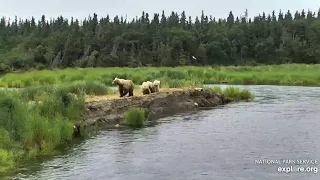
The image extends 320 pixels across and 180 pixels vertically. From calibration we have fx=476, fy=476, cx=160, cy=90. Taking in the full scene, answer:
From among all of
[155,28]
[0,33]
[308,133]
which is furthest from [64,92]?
[0,33]

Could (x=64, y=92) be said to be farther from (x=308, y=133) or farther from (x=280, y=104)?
(x=280, y=104)

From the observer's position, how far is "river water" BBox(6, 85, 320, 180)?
14.6 m

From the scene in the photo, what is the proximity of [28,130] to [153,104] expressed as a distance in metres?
12.6

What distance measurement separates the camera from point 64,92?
22.8 metres

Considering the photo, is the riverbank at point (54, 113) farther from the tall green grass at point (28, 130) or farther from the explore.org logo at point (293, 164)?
the explore.org logo at point (293, 164)

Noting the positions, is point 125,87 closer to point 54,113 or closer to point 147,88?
point 147,88

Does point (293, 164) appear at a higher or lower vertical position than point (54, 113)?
lower

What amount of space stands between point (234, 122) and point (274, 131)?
3549 millimetres

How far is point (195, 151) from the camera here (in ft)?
58.9

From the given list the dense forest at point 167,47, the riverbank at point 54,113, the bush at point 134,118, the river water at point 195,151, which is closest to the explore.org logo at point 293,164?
the river water at point 195,151

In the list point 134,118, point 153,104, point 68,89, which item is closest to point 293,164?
point 134,118

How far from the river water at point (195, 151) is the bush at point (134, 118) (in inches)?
38.9

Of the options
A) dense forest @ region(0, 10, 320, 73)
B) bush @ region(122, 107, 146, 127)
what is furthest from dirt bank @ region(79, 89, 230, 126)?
dense forest @ region(0, 10, 320, 73)

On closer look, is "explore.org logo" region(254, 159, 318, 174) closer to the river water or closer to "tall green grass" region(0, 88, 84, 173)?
the river water
